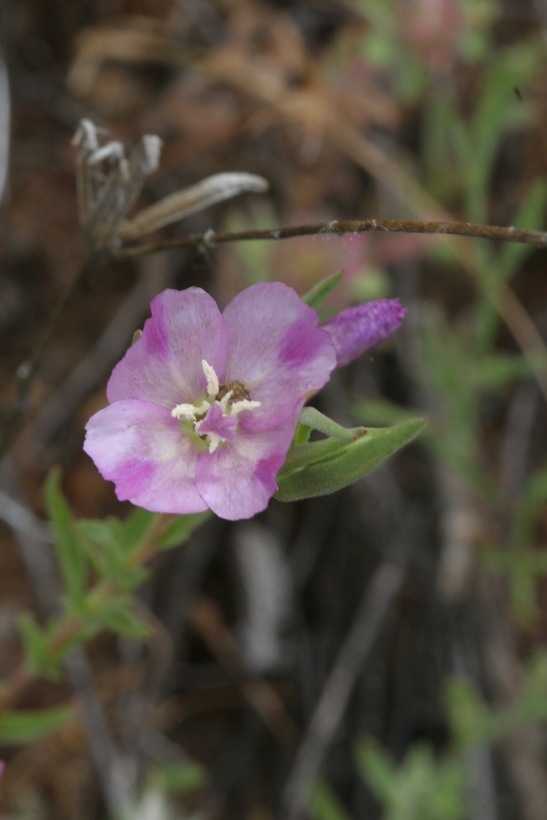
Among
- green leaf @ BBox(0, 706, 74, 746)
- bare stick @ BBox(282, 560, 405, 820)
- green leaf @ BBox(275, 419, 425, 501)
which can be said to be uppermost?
green leaf @ BBox(275, 419, 425, 501)

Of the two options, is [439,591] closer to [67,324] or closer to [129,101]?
[67,324]

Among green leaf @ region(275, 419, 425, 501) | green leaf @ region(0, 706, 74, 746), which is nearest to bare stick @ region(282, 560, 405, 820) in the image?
green leaf @ region(0, 706, 74, 746)

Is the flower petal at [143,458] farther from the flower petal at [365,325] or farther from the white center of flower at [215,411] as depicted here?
the flower petal at [365,325]

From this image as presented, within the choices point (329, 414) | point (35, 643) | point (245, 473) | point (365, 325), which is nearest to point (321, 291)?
point (365, 325)

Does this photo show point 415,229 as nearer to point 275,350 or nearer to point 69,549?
point 275,350

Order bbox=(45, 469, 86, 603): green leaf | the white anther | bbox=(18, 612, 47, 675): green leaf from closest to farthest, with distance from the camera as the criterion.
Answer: the white anther < bbox=(45, 469, 86, 603): green leaf < bbox=(18, 612, 47, 675): green leaf

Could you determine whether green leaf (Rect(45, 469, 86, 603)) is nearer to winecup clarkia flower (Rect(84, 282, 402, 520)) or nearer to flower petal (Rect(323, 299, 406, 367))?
winecup clarkia flower (Rect(84, 282, 402, 520))
